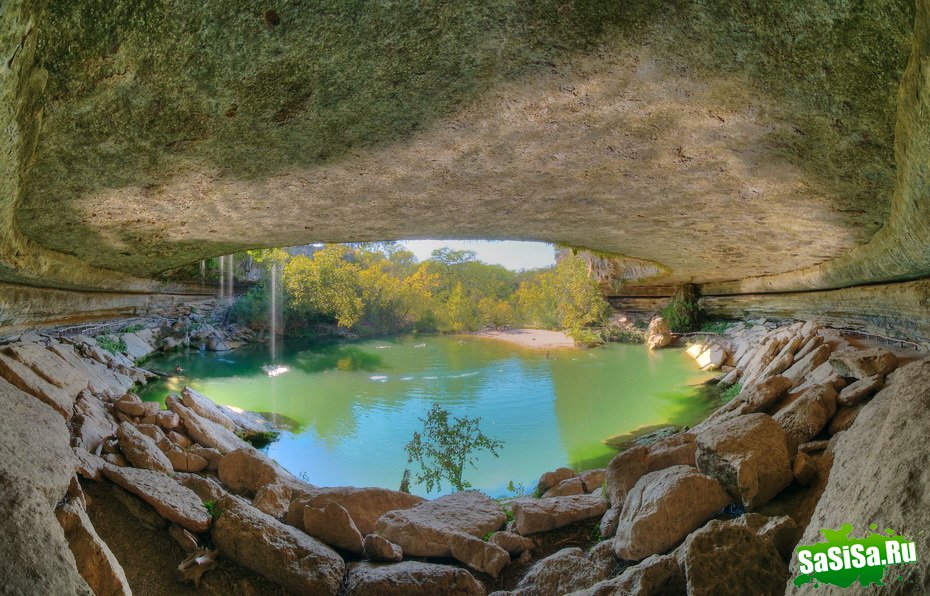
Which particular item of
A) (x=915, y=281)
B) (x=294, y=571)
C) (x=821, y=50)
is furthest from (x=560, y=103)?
(x=294, y=571)

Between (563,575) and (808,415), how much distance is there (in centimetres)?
207

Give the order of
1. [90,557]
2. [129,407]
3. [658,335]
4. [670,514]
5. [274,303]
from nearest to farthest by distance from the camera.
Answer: [90,557]
[670,514]
[129,407]
[658,335]
[274,303]

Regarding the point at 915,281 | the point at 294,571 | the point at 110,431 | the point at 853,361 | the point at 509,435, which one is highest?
the point at 915,281

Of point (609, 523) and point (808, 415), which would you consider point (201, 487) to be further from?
point (808, 415)

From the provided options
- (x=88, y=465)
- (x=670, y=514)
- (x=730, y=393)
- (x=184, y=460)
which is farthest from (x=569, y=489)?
(x=730, y=393)

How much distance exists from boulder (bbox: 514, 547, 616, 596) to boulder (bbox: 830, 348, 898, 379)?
2.39 meters

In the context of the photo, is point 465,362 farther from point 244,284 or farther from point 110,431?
point 110,431

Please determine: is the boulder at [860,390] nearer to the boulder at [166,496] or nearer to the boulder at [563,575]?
the boulder at [563,575]

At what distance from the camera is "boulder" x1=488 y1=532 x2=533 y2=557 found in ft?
11.7

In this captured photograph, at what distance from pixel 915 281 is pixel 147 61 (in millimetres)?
3991

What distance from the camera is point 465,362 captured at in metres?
19.4

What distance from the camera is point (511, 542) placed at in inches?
141

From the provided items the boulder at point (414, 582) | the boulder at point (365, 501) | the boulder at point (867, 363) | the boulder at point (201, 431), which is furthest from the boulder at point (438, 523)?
the boulder at point (201, 431)

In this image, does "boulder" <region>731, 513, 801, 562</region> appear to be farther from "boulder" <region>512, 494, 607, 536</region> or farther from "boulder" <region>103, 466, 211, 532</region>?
"boulder" <region>103, 466, 211, 532</region>
